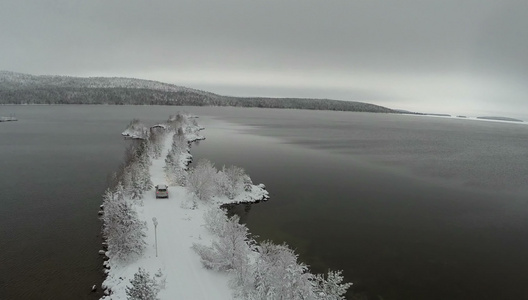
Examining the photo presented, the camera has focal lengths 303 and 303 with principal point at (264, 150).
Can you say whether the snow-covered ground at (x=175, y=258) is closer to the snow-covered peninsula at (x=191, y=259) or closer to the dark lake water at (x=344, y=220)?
the snow-covered peninsula at (x=191, y=259)

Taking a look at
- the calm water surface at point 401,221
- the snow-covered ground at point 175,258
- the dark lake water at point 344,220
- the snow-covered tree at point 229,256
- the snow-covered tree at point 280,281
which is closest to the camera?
the snow-covered tree at point 280,281

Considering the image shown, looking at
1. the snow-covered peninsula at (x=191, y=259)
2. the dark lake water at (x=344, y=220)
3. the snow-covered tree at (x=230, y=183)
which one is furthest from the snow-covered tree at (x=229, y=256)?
the snow-covered tree at (x=230, y=183)

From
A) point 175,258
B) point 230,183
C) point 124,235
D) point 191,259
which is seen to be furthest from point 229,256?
point 230,183

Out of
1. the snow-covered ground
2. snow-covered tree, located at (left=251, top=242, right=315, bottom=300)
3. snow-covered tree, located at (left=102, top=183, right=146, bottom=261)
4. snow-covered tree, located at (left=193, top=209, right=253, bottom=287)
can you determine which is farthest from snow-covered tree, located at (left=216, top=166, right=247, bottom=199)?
snow-covered tree, located at (left=251, top=242, right=315, bottom=300)

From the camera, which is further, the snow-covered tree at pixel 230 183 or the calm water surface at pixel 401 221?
the snow-covered tree at pixel 230 183

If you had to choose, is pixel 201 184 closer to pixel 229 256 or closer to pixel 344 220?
pixel 229 256

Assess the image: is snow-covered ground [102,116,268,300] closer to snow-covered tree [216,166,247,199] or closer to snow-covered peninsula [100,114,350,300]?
snow-covered peninsula [100,114,350,300]

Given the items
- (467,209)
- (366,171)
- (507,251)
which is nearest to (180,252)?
(507,251)

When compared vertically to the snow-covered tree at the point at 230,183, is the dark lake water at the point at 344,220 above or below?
below

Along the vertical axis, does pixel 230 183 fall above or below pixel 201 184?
below
